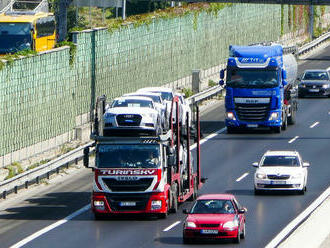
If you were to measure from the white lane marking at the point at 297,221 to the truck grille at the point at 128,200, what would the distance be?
15.1 feet

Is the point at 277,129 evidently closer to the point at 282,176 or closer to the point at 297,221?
the point at 282,176

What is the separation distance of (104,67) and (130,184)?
25.2 m

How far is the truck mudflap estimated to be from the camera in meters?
39.3

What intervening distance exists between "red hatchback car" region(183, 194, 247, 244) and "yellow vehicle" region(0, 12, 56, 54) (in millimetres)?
35954

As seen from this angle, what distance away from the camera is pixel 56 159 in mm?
48156

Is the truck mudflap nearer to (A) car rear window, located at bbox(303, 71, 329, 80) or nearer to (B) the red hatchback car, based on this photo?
(B) the red hatchback car

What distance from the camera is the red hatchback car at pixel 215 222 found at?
114 feet

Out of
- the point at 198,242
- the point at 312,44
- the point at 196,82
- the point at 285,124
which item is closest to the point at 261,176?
the point at 198,242

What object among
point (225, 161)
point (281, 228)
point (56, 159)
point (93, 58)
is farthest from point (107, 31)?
point (281, 228)

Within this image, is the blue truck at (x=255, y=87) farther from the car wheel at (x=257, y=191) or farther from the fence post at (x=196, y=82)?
the car wheel at (x=257, y=191)

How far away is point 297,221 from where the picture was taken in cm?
3938

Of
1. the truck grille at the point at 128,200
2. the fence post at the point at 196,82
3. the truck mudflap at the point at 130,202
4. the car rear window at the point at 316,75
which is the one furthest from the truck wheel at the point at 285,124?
the truck grille at the point at 128,200

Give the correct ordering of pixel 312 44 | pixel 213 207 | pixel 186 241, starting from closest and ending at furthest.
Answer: pixel 186 241 → pixel 213 207 → pixel 312 44

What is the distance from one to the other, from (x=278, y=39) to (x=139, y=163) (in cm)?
6872
